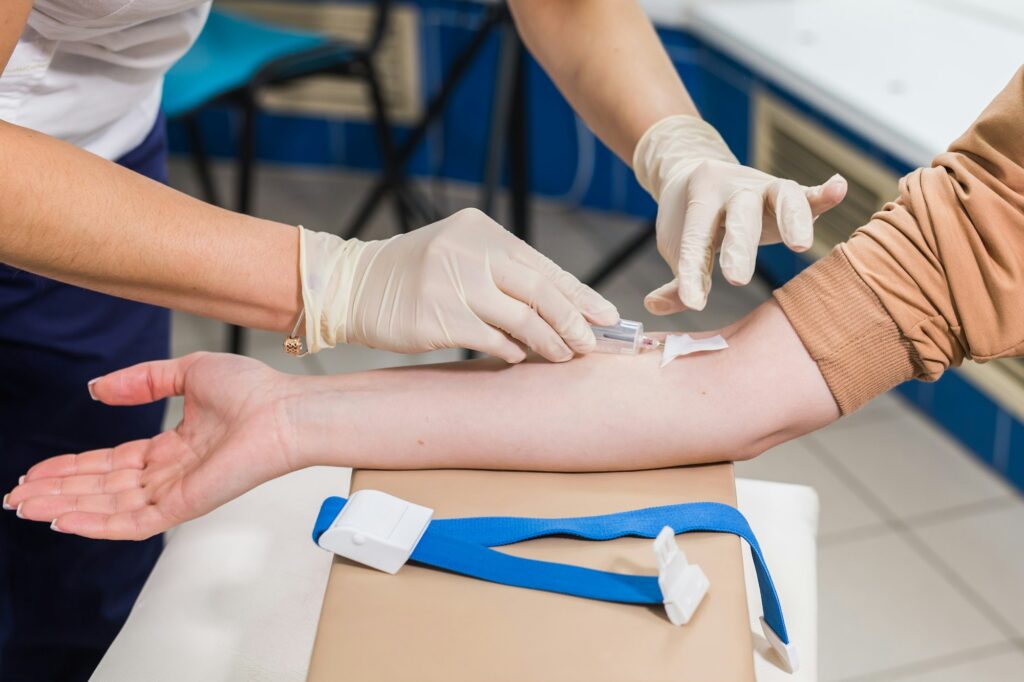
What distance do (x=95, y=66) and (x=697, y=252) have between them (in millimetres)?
→ 700

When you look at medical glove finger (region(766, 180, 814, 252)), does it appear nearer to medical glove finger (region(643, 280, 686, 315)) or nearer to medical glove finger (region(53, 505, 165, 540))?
medical glove finger (region(643, 280, 686, 315))

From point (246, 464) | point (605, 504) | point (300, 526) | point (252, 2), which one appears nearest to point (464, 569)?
point (605, 504)

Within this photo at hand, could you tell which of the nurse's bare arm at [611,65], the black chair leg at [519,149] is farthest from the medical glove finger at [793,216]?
the black chair leg at [519,149]

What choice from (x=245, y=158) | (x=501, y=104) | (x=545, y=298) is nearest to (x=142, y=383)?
(x=545, y=298)

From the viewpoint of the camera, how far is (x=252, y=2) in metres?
3.53

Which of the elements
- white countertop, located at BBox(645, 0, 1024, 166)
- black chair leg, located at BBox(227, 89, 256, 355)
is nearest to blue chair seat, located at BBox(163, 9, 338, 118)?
black chair leg, located at BBox(227, 89, 256, 355)

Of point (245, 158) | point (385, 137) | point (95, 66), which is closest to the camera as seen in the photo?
point (95, 66)

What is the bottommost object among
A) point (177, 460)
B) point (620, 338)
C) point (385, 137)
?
point (385, 137)

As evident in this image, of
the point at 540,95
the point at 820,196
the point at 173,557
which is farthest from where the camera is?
the point at 540,95

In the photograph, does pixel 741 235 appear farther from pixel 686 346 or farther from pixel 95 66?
pixel 95 66

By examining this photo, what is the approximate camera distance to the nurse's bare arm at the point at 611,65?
4.20 feet

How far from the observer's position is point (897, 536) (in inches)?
81.7

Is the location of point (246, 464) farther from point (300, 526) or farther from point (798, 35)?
point (798, 35)

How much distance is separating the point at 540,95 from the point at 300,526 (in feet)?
7.85
